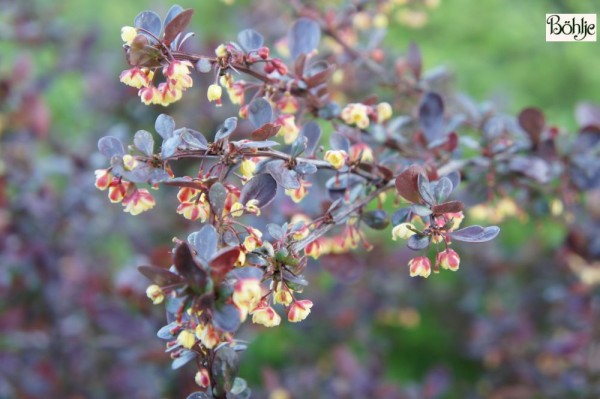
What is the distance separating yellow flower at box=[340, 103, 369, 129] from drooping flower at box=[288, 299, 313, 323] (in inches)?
13.3

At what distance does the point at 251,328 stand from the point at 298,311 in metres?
1.41

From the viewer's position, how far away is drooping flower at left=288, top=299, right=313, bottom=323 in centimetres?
79

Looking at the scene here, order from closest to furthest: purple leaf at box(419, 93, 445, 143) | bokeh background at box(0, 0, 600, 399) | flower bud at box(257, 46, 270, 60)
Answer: flower bud at box(257, 46, 270, 60) < purple leaf at box(419, 93, 445, 143) < bokeh background at box(0, 0, 600, 399)

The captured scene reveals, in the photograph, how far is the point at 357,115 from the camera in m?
1.01

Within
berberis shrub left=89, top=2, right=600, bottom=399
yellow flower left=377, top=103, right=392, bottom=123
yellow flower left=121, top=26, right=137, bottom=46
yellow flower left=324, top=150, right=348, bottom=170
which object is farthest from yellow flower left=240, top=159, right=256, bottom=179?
yellow flower left=377, top=103, right=392, bottom=123

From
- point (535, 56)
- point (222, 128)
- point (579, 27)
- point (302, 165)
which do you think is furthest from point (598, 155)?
point (535, 56)

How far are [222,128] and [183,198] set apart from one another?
Answer: 0.10 meters

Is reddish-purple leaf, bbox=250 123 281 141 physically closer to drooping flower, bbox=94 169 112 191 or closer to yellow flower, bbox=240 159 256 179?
yellow flower, bbox=240 159 256 179

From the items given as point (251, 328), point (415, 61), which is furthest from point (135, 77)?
point (251, 328)

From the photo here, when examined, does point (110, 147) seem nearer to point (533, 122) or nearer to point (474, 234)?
point (474, 234)

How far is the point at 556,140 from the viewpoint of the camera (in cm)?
134

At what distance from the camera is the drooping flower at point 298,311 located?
2.60ft

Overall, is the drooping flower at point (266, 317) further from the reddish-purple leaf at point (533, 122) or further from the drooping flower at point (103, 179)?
the reddish-purple leaf at point (533, 122)

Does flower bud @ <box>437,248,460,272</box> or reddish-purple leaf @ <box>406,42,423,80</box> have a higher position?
reddish-purple leaf @ <box>406,42,423,80</box>
